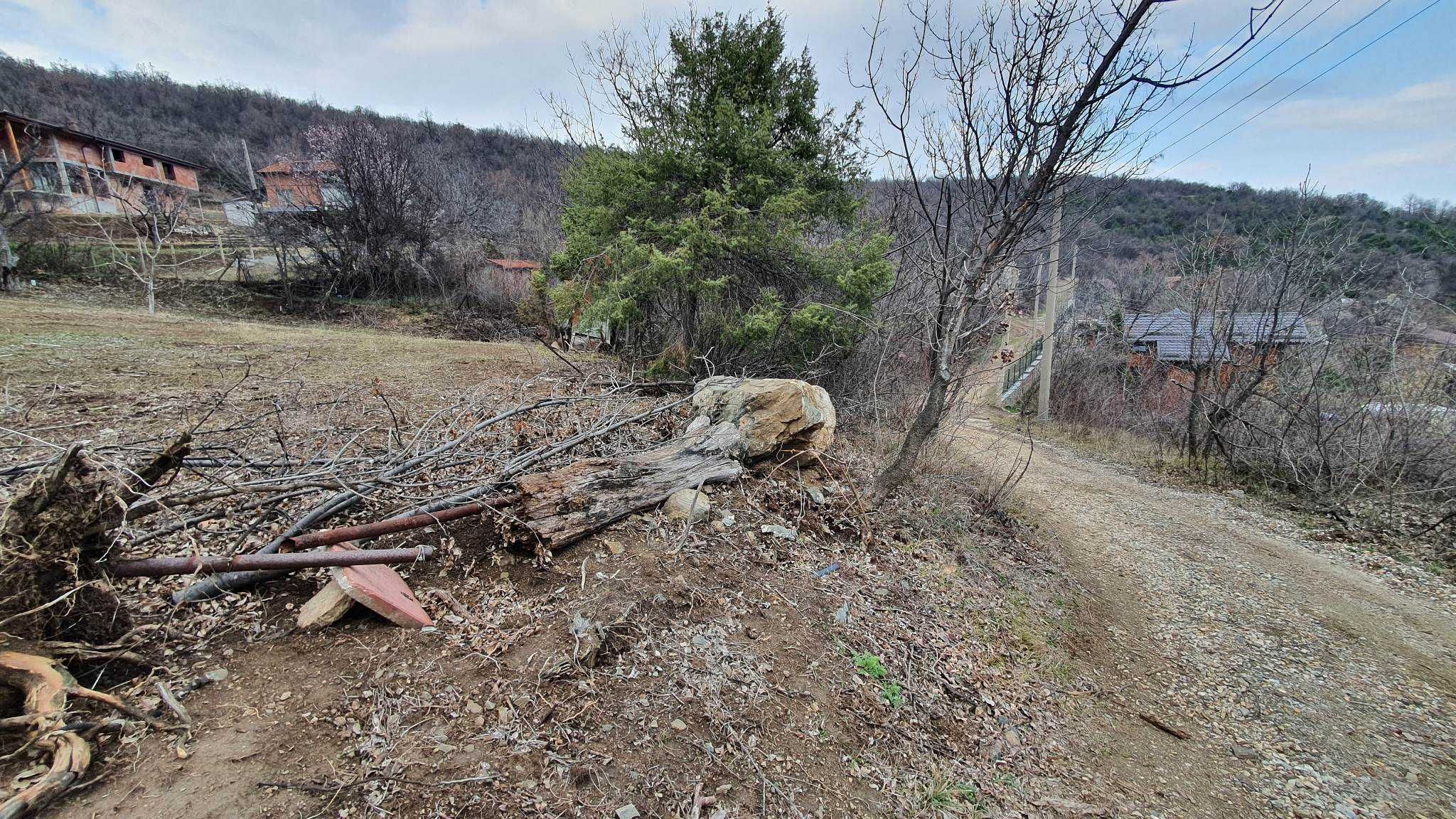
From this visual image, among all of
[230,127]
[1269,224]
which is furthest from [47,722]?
[230,127]

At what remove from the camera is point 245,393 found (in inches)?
254

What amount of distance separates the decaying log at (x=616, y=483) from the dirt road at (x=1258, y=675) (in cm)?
296

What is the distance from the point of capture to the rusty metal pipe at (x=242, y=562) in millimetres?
2150

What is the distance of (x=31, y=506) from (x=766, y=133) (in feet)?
25.7

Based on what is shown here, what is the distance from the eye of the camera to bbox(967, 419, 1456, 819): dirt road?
2949 millimetres

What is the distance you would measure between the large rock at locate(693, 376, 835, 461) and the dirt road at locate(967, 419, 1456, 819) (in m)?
2.73

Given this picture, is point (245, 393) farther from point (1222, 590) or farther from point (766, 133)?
point (1222, 590)

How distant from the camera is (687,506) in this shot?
3924 mm

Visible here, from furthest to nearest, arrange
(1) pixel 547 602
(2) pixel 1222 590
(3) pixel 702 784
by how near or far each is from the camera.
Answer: (2) pixel 1222 590, (1) pixel 547 602, (3) pixel 702 784

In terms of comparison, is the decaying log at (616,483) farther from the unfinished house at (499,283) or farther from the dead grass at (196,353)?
the unfinished house at (499,283)

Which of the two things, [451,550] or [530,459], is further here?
[530,459]

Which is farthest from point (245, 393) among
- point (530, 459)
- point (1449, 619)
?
point (1449, 619)

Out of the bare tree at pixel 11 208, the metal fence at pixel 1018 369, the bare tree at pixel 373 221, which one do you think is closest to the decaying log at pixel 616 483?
the bare tree at pixel 373 221

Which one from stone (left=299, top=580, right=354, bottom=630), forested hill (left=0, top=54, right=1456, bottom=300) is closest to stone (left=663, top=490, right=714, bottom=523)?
stone (left=299, top=580, right=354, bottom=630)
